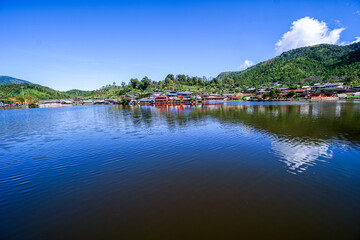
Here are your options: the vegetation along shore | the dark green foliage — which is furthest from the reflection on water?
the dark green foliage

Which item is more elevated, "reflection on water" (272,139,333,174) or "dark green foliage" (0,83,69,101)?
"dark green foliage" (0,83,69,101)

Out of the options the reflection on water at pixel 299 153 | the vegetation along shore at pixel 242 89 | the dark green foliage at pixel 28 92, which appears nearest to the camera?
the reflection on water at pixel 299 153

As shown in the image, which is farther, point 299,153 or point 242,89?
point 242,89

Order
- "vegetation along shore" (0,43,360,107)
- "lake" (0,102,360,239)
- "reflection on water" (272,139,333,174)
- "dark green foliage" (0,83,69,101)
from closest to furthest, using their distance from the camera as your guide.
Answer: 1. "lake" (0,102,360,239)
2. "reflection on water" (272,139,333,174)
3. "vegetation along shore" (0,43,360,107)
4. "dark green foliage" (0,83,69,101)

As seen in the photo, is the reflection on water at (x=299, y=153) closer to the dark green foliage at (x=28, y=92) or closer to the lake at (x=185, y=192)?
the lake at (x=185, y=192)

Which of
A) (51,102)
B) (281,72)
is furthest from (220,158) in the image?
(281,72)

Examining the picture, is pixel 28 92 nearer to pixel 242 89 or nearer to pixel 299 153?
pixel 242 89

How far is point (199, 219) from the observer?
5969 millimetres

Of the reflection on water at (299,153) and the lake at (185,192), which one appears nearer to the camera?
the lake at (185,192)

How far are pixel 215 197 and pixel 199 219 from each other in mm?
1606

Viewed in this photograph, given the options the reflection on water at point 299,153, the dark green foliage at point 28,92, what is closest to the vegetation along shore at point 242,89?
the dark green foliage at point 28,92

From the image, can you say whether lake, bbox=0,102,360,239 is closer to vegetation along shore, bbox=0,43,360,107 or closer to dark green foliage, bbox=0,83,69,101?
vegetation along shore, bbox=0,43,360,107

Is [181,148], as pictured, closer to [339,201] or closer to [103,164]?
[103,164]

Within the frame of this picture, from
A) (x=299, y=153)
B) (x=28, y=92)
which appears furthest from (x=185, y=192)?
(x=28, y=92)
